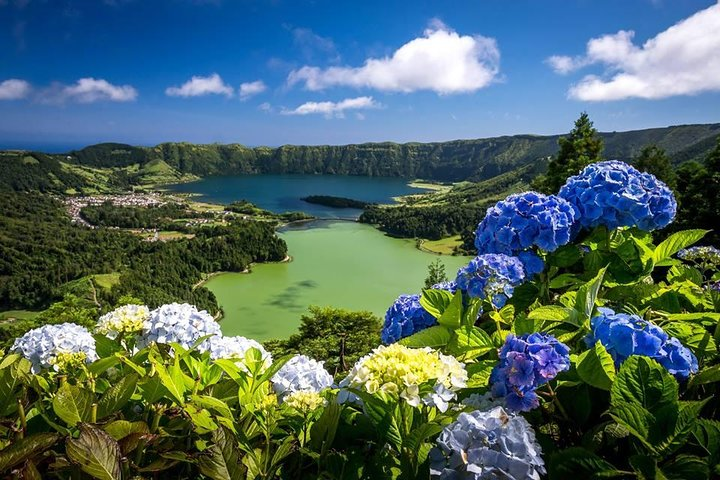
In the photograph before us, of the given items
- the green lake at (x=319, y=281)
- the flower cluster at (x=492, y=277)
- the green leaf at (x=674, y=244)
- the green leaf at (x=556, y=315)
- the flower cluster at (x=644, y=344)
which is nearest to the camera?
the flower cluster at (x=644, y=344)

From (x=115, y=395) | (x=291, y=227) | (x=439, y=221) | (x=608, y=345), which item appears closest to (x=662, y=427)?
(x=608, y=345)

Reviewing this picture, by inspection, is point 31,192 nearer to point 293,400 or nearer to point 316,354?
point 316,354

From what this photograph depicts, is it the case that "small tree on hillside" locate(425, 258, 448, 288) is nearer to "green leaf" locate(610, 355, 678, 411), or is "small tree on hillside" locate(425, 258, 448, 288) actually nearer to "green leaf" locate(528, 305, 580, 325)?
"green leaf" locate(528, 305, 580, 325)

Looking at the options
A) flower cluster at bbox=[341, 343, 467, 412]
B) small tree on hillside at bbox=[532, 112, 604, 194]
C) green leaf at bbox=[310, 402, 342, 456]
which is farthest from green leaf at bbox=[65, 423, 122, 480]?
small tree on hillside at bbox=[532, 112, 604, 194]

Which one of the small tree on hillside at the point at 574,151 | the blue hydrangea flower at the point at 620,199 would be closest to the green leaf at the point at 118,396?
the blue hydrangea flower at the point at 620,199

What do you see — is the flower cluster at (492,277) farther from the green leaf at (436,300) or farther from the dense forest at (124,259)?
the dense forest at (124,259)
